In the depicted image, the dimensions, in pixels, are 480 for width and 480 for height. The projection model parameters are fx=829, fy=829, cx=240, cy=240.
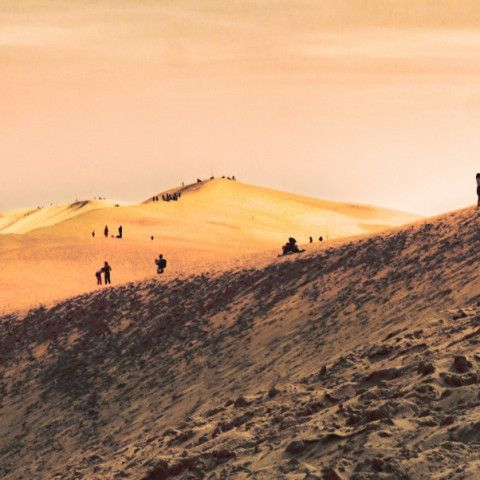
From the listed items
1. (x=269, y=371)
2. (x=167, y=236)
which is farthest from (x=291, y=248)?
(x=167, y=236)

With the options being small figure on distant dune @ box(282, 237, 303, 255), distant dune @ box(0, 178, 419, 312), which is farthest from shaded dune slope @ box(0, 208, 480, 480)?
distant dune @ box(0, 178, 419, 312)

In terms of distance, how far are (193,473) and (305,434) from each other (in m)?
1.66

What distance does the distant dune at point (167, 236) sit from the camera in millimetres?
49850

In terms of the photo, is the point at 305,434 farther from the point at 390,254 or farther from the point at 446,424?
the point at 390,254

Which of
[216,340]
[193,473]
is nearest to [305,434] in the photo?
[193,473]

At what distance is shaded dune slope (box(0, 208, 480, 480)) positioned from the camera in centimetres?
1067

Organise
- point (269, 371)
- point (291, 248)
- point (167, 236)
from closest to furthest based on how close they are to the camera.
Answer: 1. point (269, 371)
2. point (291, 248)
3. point (167, 236)

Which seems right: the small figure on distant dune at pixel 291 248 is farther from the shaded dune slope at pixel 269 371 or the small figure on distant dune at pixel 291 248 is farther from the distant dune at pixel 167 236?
the shaded dune slope at pixel 269 371

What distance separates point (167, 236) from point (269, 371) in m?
53.9

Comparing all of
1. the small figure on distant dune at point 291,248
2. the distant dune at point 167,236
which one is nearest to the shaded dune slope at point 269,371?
the small figure on distant dune at point 291,248

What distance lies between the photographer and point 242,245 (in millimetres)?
69875

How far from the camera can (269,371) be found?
1838 cm

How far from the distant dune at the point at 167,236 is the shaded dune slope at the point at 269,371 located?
206 inches

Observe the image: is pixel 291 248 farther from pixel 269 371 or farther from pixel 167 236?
pixel 167 236
